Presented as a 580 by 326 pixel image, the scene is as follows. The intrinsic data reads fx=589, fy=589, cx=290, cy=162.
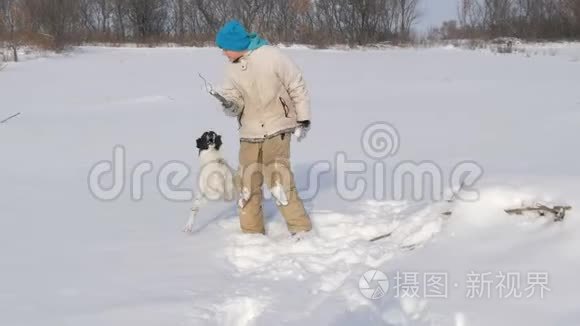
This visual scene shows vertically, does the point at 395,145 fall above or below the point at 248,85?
below

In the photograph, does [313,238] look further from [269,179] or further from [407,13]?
[407,13]

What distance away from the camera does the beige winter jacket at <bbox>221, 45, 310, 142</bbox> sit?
3824mm

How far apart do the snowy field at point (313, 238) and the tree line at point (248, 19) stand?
19989mm

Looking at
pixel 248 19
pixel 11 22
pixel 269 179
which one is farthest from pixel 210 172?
pixel 248 19

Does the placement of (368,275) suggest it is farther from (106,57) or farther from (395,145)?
(106,57)

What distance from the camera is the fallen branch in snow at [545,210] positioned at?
10.9ft

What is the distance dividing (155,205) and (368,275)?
2.42 meters

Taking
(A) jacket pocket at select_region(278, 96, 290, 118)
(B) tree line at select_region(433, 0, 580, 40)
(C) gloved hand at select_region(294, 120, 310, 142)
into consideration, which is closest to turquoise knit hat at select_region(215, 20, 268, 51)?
(A) jacket pocket at select_region(278, 96, 290, 118)

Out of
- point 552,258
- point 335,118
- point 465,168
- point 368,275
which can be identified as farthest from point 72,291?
point 335,118

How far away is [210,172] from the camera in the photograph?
4379 millimetres

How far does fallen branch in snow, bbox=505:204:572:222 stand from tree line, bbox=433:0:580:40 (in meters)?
28.8

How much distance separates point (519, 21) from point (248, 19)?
14.7m

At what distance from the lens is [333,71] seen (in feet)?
57.6

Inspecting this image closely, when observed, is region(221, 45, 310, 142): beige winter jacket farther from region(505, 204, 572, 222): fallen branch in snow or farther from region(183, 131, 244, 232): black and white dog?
region(505, 204, 572, 222): fallen branch in snow
